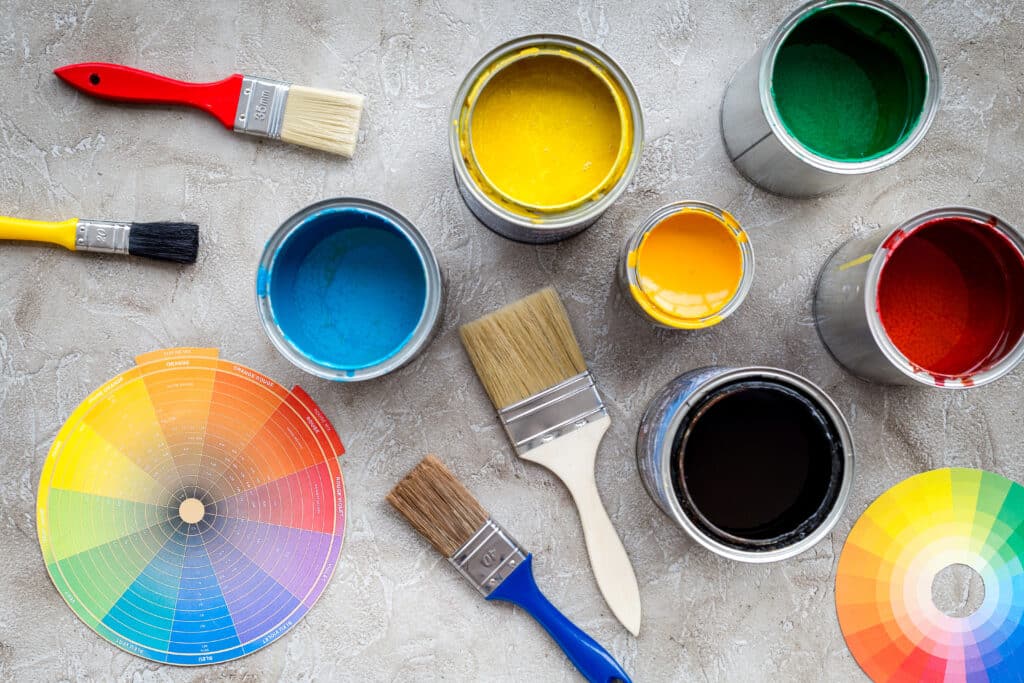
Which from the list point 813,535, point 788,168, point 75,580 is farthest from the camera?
point 75,580

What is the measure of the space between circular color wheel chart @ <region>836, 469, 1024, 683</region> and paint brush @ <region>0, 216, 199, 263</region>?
1.36 m

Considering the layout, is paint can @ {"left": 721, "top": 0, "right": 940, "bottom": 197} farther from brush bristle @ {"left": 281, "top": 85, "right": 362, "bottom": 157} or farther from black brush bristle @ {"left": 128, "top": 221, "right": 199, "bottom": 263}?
black brush bristle @ {"left": 128, "top": 221, "right": 199, "bottom": 263}

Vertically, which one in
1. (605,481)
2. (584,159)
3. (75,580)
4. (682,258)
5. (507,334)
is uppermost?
(584,159)

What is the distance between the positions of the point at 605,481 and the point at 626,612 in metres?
0.24

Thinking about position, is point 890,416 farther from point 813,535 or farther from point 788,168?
point 788,168

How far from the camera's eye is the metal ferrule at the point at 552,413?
1282mm

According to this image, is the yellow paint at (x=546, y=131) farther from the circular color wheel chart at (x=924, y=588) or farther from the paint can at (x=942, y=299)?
the circular color wheel chart at (x=924, y=588)

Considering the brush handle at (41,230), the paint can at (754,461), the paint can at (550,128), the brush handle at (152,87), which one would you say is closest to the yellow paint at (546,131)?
the paint can at (550,128)

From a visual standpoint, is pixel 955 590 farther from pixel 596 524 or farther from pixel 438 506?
pixel 438 506

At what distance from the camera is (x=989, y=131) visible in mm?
1345

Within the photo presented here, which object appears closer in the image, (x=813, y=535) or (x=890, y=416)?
(x=813, y=535)

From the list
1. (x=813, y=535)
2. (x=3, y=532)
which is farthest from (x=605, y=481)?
(x=3, y=532)

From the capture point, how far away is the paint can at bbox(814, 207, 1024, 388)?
47.2 inches

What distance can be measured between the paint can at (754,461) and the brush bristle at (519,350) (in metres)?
0.21
